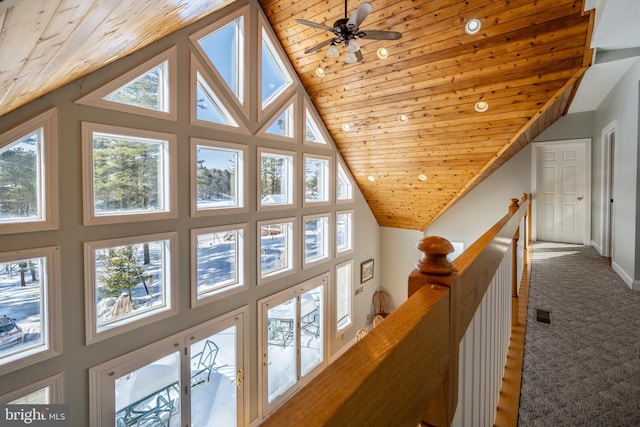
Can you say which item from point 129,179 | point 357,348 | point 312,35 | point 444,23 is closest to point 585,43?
point 444,23

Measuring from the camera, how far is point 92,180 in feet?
9.86

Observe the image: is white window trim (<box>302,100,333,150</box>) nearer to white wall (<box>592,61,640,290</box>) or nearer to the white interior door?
white wall (<box>592,61,640,290</box>)

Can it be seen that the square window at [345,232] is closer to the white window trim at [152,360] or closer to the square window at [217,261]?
the square window at [217,261]

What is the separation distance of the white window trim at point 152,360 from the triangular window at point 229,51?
318 cm

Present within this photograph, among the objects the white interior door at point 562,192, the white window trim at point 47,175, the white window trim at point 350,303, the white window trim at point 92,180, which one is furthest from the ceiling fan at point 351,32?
the white interior door at point 562,192

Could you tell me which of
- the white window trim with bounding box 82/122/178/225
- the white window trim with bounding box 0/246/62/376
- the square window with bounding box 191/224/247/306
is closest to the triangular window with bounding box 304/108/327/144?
the square window with bounding box 191/224/247/306

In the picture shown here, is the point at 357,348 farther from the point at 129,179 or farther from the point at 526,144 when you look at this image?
the point at 526,144

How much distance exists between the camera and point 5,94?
78.5 inches

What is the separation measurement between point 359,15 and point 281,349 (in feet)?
16.4

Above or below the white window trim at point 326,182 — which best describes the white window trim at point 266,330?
below

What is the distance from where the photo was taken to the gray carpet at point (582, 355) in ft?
5.15

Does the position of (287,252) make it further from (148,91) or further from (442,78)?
(442,78)

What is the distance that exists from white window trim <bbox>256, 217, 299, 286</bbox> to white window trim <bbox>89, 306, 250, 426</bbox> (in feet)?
1.99

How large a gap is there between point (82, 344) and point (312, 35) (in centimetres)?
464
